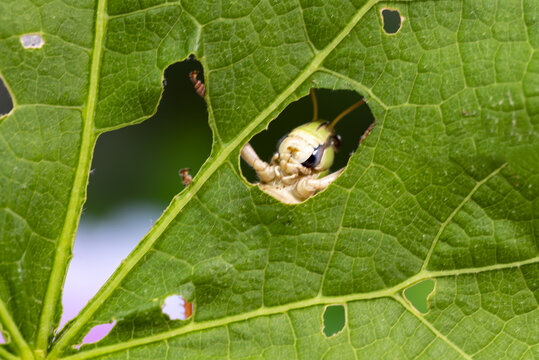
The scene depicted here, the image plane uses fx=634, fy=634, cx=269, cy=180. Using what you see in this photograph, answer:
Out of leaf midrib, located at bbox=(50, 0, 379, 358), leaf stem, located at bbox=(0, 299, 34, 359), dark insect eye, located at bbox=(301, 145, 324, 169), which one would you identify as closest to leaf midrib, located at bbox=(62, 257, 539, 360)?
leaf midrib, located at bbox=(50, 0, 379, 358)

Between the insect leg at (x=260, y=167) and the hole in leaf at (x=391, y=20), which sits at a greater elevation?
the hole in leaf at (x=391, y=20)

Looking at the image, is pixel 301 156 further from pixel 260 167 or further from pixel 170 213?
pixel 170 213

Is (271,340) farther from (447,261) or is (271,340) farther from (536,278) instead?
(536,278)

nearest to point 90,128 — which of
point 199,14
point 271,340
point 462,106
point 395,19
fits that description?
point 199,14

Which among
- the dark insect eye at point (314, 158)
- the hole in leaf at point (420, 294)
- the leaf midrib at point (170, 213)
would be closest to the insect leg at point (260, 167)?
the dark insect eye at point (314, 158)

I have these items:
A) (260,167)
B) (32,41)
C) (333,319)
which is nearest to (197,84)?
(32,41)

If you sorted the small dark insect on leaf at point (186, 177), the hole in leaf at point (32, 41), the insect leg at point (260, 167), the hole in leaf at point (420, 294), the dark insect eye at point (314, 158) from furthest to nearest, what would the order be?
the dark insect eye at point (314, 158), the insect leg at point (260, 167), the small dark insect on leaf at point (186, 177), the hole in leaf at point (420, 294), the hole in leaf at point (32, 41)

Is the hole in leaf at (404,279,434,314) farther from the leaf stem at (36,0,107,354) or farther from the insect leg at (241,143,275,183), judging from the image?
the leaf stem at (36,0,107,354)

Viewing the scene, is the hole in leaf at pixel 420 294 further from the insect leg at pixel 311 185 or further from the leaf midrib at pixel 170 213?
the leaf midrib at pixel 170 213
